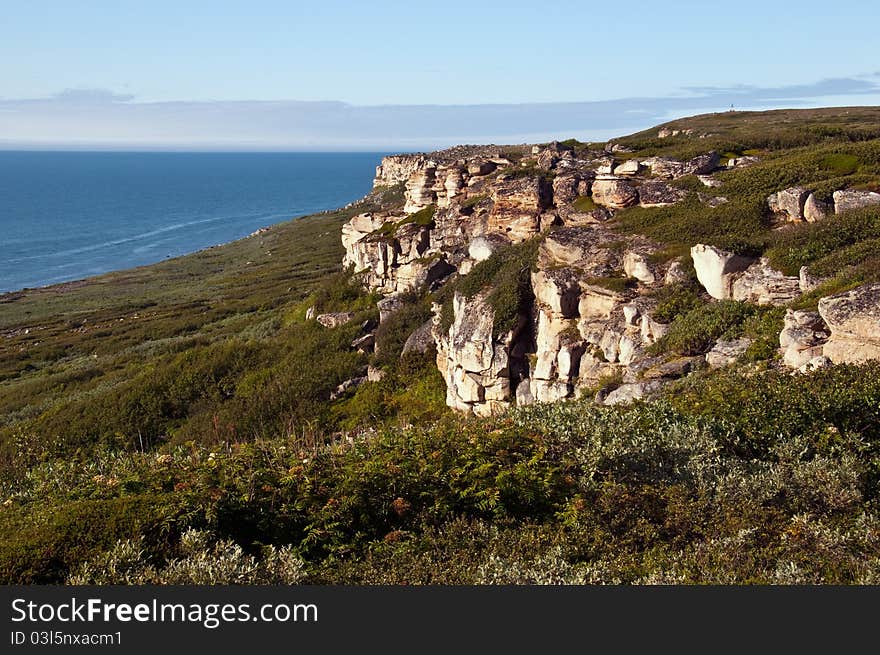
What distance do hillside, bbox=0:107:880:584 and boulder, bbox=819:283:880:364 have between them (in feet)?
0.19

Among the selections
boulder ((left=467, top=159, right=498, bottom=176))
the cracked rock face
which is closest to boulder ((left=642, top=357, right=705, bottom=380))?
the cracked rock face

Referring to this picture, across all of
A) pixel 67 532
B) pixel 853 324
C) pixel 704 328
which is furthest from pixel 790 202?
pixel 67 532

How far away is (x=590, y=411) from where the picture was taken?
1598 centimetres

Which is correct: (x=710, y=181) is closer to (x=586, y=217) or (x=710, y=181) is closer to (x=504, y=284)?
(x=586, y=217)

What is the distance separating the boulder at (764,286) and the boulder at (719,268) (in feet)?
0.79

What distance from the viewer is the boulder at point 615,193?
33.1m

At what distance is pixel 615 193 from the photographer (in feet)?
109

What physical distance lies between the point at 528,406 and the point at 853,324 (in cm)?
876

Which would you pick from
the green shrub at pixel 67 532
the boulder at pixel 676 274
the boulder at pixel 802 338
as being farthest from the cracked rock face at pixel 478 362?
the green shrub at pixel 67 532

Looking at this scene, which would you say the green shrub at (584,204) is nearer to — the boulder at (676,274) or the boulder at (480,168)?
the boulder at (676,274)

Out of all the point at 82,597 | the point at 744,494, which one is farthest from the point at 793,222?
the point at 82,597

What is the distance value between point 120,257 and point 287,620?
143 m

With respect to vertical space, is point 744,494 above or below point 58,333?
above

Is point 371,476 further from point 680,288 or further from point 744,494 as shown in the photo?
point 680,288
